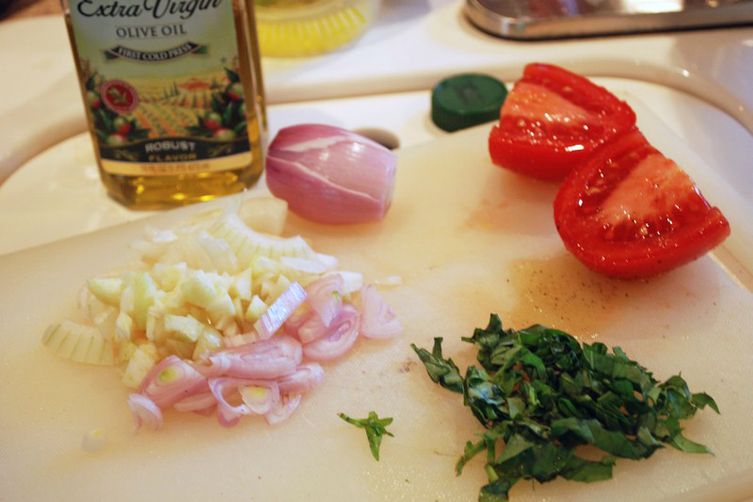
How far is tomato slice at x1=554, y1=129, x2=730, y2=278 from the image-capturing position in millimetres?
947

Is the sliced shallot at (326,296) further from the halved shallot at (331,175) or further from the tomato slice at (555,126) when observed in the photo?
the tomato slice at (555,126)

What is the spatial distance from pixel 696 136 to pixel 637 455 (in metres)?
0.68

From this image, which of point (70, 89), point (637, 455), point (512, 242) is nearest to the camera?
point (637, 455)

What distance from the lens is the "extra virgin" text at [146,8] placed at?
104 cm

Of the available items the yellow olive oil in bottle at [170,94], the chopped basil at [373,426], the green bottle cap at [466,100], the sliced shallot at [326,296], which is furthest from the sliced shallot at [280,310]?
the green bottle cap at [466,100]

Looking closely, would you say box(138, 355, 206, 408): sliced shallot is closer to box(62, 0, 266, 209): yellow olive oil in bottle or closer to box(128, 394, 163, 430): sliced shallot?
box(128, 394, 163, 430): sliced shallot

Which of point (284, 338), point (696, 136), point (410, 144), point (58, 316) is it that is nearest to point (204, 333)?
point (284, 338)

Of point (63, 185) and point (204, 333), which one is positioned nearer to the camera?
point (204, 333)

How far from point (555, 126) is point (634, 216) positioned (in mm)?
203

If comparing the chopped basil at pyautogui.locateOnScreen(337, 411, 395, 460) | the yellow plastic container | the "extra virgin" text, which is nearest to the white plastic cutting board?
the chopped basil at pyautogui.locateOnScreen(337, 411, 395, 460)

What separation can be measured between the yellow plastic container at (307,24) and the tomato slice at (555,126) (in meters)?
0.47

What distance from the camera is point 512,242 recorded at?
107cm

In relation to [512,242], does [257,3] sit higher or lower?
higher

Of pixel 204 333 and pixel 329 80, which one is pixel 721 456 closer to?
pixel 204 333
